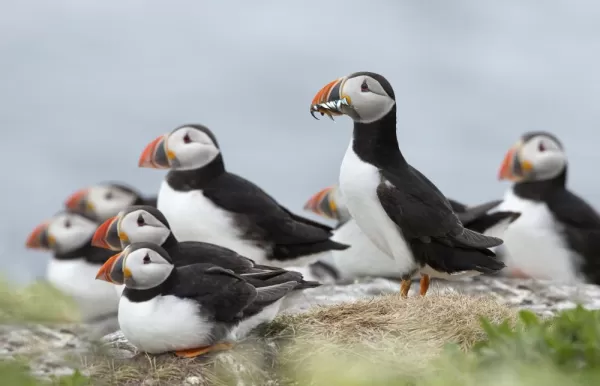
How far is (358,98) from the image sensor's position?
8117 mm

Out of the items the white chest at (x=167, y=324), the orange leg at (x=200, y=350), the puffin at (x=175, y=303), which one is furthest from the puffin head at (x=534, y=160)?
the white chest at (x=167, y=324)

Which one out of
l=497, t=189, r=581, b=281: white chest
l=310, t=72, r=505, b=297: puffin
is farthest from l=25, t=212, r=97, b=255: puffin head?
l=310, t=72, r=505, b=297: puffin

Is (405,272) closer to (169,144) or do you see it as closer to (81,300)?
(169,144)

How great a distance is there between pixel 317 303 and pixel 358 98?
2.01 m

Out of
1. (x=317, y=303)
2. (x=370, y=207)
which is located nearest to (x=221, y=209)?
(x=317, y=303)

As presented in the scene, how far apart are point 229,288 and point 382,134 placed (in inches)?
71.8

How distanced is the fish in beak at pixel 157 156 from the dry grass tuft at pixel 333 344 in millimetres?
2833

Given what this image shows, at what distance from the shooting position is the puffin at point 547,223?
1220cm

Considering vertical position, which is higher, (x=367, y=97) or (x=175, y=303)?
(x=367, y=97)

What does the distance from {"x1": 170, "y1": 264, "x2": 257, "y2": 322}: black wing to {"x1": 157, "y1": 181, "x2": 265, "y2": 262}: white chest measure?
100 inches

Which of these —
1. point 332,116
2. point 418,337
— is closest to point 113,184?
point 332,116

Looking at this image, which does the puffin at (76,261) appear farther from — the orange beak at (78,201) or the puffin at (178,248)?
the puffin at (178,248)

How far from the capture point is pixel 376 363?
6.89m

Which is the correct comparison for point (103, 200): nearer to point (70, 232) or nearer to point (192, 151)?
point (70, 232)
